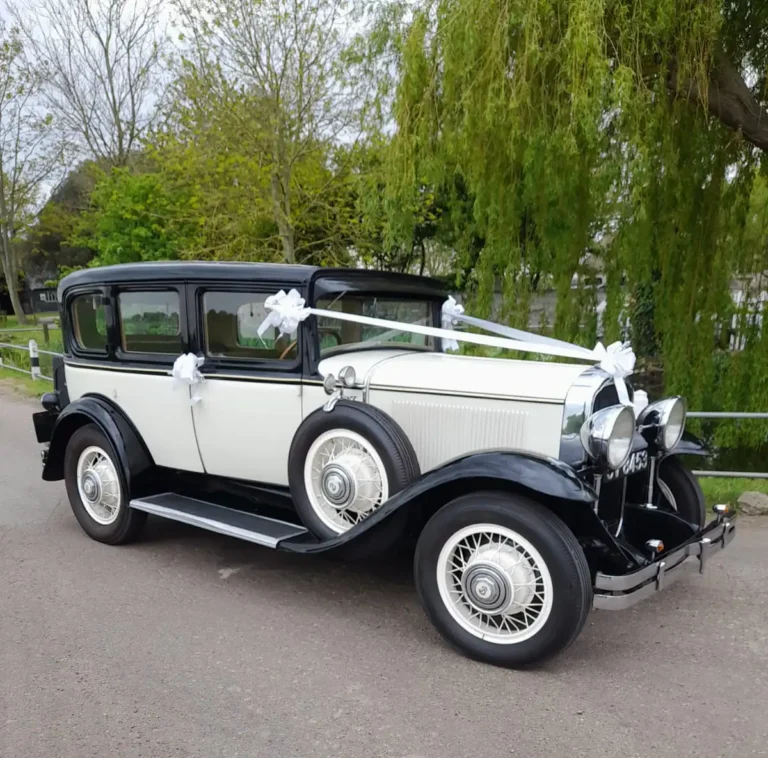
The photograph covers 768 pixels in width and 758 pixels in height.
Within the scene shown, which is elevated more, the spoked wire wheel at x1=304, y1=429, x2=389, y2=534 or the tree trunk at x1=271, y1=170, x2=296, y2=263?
the tree trunk at x1=271, y1=170, x2=296, y2=263

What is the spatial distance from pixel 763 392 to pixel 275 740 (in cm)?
610

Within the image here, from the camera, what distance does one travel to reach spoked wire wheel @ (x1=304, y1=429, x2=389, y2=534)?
3830 millimetres

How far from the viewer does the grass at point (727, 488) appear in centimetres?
570

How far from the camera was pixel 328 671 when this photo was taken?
10.9 ft

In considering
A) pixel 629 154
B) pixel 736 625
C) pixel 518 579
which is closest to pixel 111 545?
pixel 518 579

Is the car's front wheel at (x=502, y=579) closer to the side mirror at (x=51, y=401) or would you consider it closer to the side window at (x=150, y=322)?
the side window at (x=150, y=322)

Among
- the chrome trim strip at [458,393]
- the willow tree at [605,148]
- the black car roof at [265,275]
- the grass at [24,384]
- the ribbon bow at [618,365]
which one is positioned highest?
the willow tree at [605,148]

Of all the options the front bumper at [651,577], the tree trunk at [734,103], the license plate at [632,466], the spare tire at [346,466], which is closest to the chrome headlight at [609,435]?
the license plate at [632,466]

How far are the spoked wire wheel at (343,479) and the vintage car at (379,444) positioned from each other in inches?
0.4

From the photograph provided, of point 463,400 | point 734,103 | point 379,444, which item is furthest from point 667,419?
point 734,103

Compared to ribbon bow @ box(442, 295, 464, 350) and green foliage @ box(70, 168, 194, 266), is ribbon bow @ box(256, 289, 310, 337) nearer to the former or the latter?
ribbon bow @ box(442, 295, 464, 350)

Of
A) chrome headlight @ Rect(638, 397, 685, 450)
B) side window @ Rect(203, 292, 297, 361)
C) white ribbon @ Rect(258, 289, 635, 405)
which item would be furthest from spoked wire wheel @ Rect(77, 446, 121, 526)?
chrome headlight @ Rect(638, 397, 685, 450)

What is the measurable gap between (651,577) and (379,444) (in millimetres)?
1466

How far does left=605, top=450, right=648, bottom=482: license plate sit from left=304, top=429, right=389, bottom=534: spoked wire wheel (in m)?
1.18
